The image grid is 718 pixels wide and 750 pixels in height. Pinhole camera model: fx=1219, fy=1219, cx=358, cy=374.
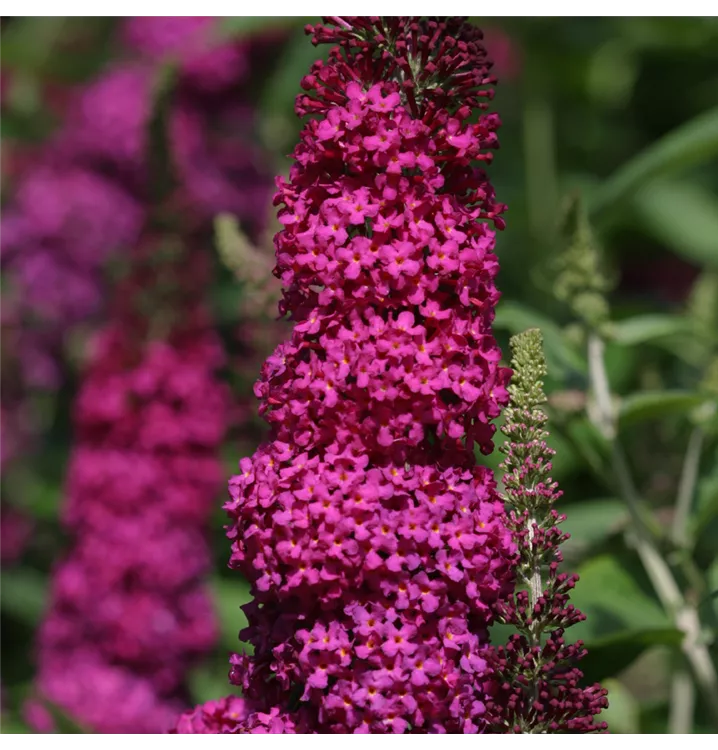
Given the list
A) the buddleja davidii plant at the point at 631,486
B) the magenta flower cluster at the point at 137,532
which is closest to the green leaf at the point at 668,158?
the buddleja davidii plant at the point at 631,486

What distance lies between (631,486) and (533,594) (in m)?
0.94

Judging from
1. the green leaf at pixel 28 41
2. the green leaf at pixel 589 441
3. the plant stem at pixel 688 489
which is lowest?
the plant stem at pixel 688 489

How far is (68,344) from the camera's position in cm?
478

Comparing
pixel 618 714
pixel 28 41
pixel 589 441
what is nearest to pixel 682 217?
pixel 589 441

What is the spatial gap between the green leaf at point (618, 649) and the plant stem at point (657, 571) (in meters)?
0.10

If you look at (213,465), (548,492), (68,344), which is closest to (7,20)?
(68,344)

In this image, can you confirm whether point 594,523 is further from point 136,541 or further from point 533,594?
point 136,541

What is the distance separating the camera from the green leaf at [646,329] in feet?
8.36

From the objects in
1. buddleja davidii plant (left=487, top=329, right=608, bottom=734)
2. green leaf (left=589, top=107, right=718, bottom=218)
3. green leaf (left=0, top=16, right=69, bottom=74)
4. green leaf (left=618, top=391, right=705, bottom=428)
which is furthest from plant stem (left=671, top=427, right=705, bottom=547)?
green leaf (left=0, top=16, right=69, bottom=74)

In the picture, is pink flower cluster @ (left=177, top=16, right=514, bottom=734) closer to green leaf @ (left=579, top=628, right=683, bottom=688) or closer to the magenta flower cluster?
green leaf @ (left=579, top=628, right=683, bottom=688)

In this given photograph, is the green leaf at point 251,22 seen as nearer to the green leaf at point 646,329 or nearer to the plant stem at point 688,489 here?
the green leaf at point 646,329

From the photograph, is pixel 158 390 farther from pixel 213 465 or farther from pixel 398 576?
pixel 398 576

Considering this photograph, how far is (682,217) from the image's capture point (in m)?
4.59

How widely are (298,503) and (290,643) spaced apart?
0.19 meters
